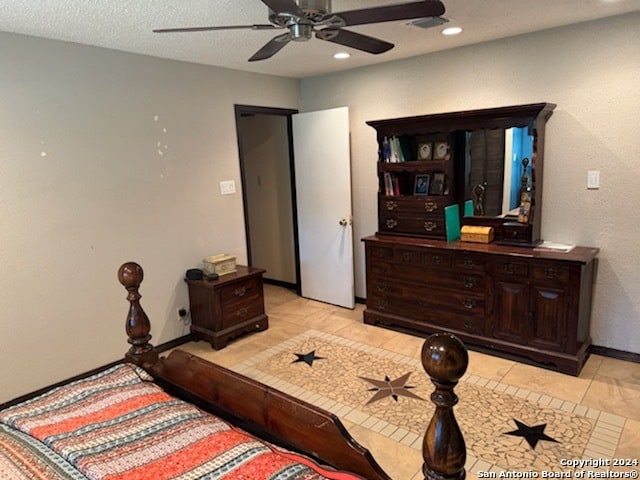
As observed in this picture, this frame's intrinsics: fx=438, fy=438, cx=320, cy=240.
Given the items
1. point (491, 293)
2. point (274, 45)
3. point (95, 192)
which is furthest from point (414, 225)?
point (95, 192)

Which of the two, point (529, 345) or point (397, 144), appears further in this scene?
point (397, 144)

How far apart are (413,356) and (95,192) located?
8.71 feet

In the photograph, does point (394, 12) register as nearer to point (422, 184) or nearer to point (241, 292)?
point (422, 184)

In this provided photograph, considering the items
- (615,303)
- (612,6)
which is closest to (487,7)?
(612,6)

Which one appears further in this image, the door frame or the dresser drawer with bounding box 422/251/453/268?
the door frame

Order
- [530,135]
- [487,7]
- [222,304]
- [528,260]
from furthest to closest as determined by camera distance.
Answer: [222,304] < [530,135] < [528,260] < [487,7]

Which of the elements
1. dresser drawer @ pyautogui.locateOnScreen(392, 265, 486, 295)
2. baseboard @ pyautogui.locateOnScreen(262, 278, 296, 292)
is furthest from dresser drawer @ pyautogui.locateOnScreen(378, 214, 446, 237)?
baseboard @ pyautogui.locateOnScreen(262, 278, 296, 292)

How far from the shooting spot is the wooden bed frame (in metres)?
0.97

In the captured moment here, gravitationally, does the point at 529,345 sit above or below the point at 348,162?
below

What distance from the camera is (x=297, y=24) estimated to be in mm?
1970

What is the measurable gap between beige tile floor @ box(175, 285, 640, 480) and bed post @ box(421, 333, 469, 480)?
1290 millimetres

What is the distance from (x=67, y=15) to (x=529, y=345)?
11.7 ft

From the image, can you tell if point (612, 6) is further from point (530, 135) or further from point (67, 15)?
point (67, 15)

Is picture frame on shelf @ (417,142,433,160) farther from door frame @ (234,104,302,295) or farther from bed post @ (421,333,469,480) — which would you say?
bed post @ (421,333,469,480)
